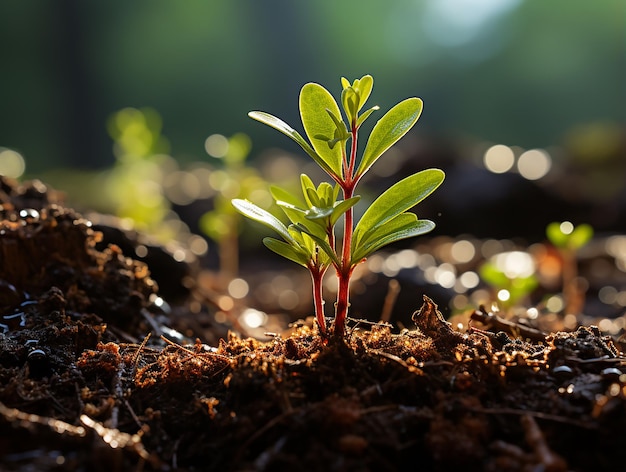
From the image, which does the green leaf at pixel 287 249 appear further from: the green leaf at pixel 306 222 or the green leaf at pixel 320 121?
the green leaf at pixel 320 121

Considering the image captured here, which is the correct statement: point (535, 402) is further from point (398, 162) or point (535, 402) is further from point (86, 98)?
point (86, 98)

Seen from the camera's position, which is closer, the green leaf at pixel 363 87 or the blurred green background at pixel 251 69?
the green leaf at pixel 363 87

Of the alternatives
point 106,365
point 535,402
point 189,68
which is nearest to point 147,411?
point 106,365

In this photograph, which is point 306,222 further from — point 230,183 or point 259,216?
point 230,183

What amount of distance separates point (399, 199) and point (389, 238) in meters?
0.11

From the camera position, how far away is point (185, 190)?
8.33m

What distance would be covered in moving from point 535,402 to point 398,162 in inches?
281

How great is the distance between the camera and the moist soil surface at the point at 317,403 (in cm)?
94

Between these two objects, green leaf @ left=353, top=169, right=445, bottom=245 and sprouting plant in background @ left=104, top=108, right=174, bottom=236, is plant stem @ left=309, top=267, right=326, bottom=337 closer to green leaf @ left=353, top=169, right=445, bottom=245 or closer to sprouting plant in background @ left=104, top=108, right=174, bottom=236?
green leaf @ left=353, top=169, right=445, bottom=245

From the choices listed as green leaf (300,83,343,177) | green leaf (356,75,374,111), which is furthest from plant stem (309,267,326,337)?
green leaf (356,75,374,111)

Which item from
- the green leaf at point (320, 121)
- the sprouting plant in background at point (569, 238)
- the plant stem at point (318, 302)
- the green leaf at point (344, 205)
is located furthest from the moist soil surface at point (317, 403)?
the sprouting plant in background at point (569, 238)

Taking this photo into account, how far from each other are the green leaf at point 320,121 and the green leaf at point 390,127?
61 millimetres

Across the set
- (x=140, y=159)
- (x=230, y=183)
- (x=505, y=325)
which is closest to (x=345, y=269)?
(x=505, y=325)

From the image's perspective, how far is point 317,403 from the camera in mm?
1042
